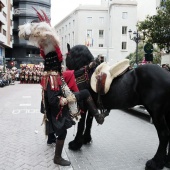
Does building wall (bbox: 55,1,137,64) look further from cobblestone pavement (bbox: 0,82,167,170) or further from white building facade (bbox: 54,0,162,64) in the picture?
cobblestone pavement (bbox: 0,82,167,170)

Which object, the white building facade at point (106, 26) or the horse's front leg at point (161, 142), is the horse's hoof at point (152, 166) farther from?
the white building facade at point (106, 26)

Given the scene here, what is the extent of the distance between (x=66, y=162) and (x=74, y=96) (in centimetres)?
111

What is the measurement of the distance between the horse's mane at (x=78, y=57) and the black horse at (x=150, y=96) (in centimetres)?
69

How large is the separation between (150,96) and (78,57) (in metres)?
1.47

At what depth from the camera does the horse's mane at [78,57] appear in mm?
5109

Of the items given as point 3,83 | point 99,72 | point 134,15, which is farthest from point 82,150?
point 134,15

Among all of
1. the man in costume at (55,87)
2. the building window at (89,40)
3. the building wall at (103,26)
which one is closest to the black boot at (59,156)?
the man in costume at (55,87)

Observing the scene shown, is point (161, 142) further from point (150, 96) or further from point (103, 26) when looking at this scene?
point (103, 26)

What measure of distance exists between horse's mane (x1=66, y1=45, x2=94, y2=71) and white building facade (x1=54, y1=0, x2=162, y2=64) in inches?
1718

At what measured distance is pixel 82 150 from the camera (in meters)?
5.54

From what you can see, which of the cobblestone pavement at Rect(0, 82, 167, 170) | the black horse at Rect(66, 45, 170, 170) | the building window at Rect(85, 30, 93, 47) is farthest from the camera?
the building window at Rect(85, 30, 93, 47)

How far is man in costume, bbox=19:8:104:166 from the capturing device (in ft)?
13.8

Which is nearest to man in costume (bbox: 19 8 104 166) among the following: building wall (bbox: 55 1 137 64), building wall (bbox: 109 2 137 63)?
building wall (bbox: 55 1 137 64)

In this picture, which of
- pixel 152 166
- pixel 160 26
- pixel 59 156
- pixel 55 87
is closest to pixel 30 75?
pixel 160 26
